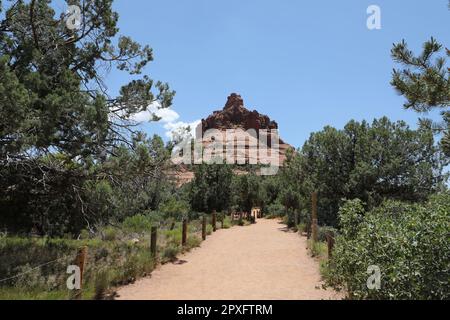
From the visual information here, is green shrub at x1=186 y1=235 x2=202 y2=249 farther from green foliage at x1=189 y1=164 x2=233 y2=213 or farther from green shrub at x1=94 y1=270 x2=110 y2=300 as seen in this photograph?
green foliage at x1=189 y1=164 x2=233 y2=213

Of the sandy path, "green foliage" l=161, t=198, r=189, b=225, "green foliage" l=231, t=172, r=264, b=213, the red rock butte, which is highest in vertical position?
the red rock butte

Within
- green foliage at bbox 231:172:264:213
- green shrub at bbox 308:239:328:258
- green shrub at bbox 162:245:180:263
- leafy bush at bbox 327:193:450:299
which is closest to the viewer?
leafy bush at bbox 327:193:450:299

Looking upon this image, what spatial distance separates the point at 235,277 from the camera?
10.4 m

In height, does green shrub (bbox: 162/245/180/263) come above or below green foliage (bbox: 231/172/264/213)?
below

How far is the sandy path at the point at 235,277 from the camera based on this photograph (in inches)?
339

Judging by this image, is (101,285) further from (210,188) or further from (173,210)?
(210,188)

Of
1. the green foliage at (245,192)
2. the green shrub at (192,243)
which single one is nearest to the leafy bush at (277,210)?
the green foliage at (245,192)

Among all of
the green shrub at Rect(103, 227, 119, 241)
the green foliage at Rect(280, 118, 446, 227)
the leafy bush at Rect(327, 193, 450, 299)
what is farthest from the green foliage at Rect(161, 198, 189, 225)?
the leafy bush at Rect(327, 193, 450, 299)

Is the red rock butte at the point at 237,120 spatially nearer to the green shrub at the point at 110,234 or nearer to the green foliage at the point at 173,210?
the green foliage at the point at 173,210

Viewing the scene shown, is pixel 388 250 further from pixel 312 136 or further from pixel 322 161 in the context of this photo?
pixel 312 136

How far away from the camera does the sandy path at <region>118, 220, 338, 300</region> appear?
8602 millimetres

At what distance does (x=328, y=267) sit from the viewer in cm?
1023

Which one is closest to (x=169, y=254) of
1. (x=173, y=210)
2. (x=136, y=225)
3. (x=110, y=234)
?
(x=110, y=234)

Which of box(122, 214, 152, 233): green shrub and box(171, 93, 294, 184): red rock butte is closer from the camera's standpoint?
box(122, 214, 152, 233): green shrub
